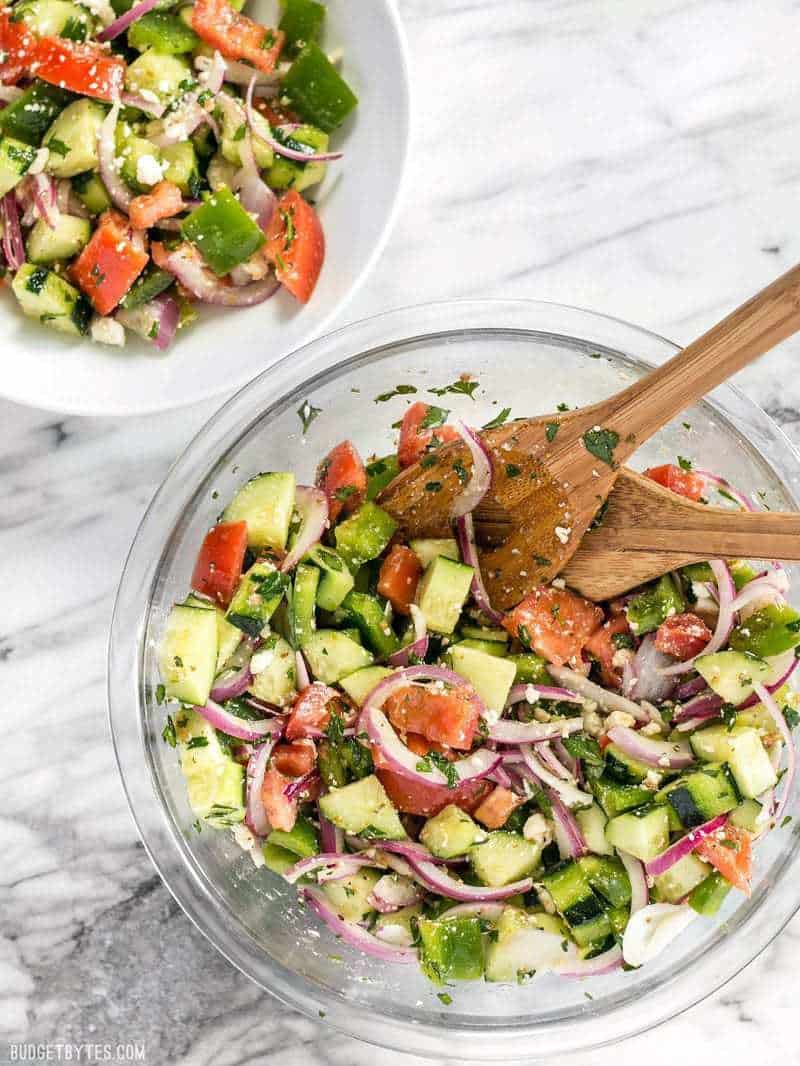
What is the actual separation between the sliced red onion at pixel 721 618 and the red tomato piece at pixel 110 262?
1219 millimetres

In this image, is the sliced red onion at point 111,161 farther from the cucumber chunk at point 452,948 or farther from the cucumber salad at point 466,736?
the cucumber chunk at point 452,948

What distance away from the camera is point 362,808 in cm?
183

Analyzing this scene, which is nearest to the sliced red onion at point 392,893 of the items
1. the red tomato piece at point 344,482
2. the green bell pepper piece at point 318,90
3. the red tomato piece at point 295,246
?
the red tomato piece at point 344,482

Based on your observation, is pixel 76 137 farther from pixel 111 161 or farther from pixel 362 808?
pixel 362 808

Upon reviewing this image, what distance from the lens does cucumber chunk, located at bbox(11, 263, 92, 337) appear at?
1.95 metres

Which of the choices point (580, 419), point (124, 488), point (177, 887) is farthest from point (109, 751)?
point (580, 419)

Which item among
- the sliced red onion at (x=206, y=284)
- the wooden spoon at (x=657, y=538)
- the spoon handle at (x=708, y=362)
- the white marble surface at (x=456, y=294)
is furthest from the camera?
the white marble surface at (x=456, y=294)

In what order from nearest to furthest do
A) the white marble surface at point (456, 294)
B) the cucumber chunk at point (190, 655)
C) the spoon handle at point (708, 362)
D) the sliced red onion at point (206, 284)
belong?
the spoon handle at point (708, 362) → the cucumber chunk at point (190, 655) → the sliced red onion at point (206, 284) → the white marble surface at point (456, 294)

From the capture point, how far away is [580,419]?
175 centimetres

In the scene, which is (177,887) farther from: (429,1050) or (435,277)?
(435,277)

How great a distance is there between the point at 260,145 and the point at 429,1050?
5.71 ft

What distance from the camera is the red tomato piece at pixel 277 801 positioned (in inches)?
73.0

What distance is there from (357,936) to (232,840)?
300 millimetres

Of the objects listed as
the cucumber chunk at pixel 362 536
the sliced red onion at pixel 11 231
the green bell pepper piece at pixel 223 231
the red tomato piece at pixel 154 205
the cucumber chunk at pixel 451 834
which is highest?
the sliced red onion at pixel 11 231
